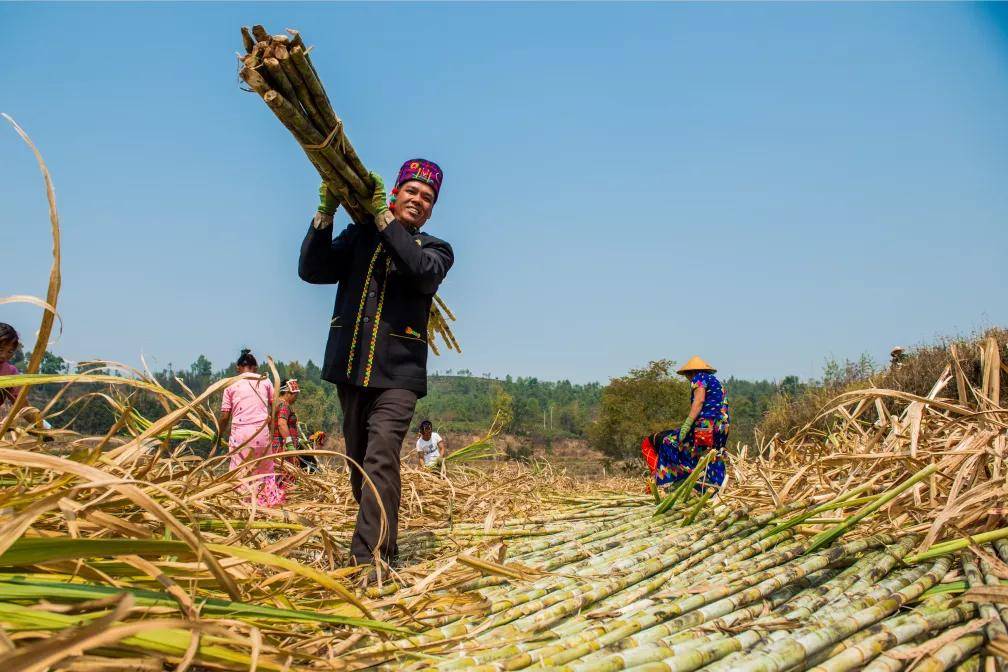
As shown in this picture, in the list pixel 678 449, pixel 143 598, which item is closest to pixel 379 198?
pixel 143 598

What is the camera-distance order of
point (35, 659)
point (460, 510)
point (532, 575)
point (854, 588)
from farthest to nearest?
point (460, 510)
point (532, 575)
point (854, 588)
point (35, 659)

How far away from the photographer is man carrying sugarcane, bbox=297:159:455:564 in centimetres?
259

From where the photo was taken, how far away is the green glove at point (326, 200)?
284 centimetres

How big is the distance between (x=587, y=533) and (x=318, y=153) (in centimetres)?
174

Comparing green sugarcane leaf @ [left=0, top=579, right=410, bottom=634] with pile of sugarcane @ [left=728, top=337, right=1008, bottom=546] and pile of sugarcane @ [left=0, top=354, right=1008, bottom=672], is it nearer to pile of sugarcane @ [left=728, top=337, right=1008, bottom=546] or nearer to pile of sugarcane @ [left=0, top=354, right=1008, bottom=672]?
pile of sugarcane @ [left=0, top=354, right=1008, bottom=672]

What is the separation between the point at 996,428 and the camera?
1.90 metres

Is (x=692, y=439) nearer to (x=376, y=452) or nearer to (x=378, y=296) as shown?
(x=378, y=296)

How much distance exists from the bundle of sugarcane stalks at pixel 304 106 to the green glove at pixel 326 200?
0.08 ft

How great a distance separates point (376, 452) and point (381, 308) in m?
0.61

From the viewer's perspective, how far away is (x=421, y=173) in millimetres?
2971

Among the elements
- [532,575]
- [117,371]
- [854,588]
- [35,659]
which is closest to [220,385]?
[117,371]

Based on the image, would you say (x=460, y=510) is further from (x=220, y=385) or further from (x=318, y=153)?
(x=220, y=385)

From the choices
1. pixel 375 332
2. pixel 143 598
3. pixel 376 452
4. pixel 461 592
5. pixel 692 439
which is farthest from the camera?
pixel 692 439

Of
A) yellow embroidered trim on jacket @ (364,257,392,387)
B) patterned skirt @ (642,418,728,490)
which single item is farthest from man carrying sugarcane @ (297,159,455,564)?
patterned skirt @ (642,418,728,490)
